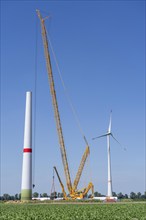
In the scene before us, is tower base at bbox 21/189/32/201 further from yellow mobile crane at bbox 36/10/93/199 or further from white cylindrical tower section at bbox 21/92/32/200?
yellow mobile crane at bbox 36/10/93/199

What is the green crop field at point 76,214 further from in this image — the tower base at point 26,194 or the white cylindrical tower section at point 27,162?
the tower base at point 26,194

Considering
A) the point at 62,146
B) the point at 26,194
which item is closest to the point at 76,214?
the point at 26,194

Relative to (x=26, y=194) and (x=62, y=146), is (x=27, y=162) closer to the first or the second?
(x=26, y=194)

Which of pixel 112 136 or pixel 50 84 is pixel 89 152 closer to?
pixel 112 136

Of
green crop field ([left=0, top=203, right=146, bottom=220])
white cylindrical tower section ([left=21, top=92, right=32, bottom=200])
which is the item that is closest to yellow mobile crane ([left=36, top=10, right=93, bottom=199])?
white cylindrical tower section ([left=21, top=92, right=32, bottom=200])

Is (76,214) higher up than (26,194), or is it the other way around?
(76,214)

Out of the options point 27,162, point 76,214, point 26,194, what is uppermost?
point 27,162

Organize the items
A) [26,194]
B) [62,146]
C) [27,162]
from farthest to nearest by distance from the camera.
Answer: [62,146] → [26,194] → [27,162]

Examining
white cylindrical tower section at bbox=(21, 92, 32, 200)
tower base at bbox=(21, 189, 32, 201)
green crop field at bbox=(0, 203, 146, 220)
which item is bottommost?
tower base at bbox=(21, 189, 32, 201)

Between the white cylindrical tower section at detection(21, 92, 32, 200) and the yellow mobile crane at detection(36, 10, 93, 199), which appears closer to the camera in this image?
the white cylindrical tower section at detection(21, 92, 32, 200)

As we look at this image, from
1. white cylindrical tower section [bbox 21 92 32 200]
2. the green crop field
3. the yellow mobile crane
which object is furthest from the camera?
the yellow mobile crane

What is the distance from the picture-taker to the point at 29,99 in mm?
111312

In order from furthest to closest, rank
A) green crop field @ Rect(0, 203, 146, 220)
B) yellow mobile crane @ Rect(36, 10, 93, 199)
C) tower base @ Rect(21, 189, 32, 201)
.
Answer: yellow mobile crane @ Rect(36, 10, 93, 199) < tower base @ Rect(21, 189, 32, 201) < green crop field @ Rect(0, 203, 146, 220)

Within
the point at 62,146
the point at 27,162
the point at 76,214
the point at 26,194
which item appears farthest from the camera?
A: the point at 62,146
